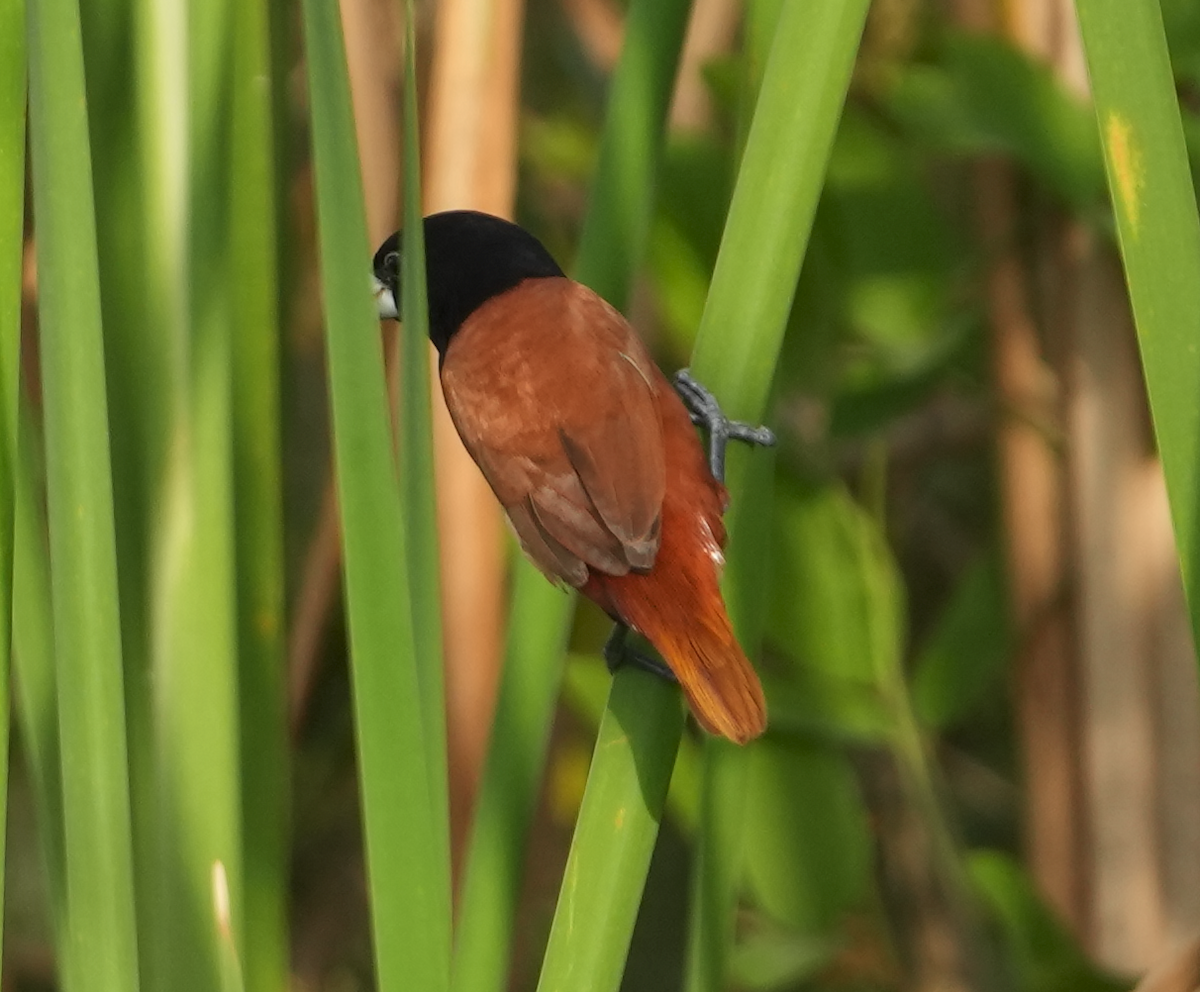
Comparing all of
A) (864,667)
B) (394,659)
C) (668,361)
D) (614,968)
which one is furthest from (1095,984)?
(668,361)

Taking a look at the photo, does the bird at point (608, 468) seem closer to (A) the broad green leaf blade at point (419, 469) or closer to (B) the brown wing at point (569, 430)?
(B) the brown wing at point (569, 430)

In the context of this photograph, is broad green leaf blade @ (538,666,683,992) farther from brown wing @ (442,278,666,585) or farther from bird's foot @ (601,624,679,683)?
brown wing @ (442,278,666,585)

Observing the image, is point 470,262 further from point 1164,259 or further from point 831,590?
point 1164,259

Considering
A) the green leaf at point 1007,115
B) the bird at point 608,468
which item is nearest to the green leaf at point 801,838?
the bird at point 608,468

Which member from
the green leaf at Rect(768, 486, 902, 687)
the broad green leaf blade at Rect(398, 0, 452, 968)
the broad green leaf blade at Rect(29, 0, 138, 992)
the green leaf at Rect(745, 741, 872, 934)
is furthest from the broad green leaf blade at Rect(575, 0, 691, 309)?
the green leaf at Rect(745, 741, 872, 934)

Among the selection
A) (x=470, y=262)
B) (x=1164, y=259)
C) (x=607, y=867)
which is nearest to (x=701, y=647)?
(x=607, y=867)
